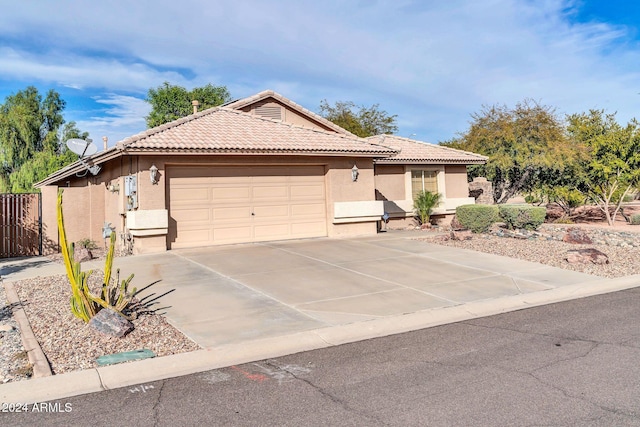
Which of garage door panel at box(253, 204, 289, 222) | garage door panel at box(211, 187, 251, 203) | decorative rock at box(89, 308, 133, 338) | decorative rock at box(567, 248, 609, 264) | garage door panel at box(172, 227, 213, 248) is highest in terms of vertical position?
garage door panel at box(211, 187, 251, 203)

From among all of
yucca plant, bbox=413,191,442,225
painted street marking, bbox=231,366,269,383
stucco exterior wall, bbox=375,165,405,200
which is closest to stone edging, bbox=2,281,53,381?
painted street marking, bbox=231,366,269,383

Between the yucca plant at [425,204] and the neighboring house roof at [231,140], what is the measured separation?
4181 millimetres

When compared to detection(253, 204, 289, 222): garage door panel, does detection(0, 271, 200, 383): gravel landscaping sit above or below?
below

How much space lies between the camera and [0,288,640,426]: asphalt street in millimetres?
4223

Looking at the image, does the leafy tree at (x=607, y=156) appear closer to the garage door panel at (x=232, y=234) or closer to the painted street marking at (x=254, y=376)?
the garage door panel at (x=232, y=234)

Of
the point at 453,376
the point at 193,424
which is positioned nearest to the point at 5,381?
the point at 193,424

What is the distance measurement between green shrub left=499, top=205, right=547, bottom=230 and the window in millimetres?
4501

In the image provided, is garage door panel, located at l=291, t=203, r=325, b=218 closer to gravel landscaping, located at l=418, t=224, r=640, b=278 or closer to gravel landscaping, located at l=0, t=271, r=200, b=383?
gravel landscaping, located at l=418, t=224, r=640, b=278

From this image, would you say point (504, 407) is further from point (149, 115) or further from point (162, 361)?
point (149, 115)

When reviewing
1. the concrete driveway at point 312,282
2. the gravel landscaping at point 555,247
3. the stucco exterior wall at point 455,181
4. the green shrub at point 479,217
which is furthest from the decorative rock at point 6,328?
the stucco exterior wall at point 455,181

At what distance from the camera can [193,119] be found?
15.9 m

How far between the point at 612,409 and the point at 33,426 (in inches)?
188

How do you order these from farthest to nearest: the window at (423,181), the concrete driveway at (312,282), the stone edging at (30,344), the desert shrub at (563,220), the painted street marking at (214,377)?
the desert shrub at (563,220) < the window at (423,181) < the concrete driveway at (312,282) < the stone edging at (30,344) < the painted street marking at (214,377)

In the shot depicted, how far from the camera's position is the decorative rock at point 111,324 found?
652 cm
